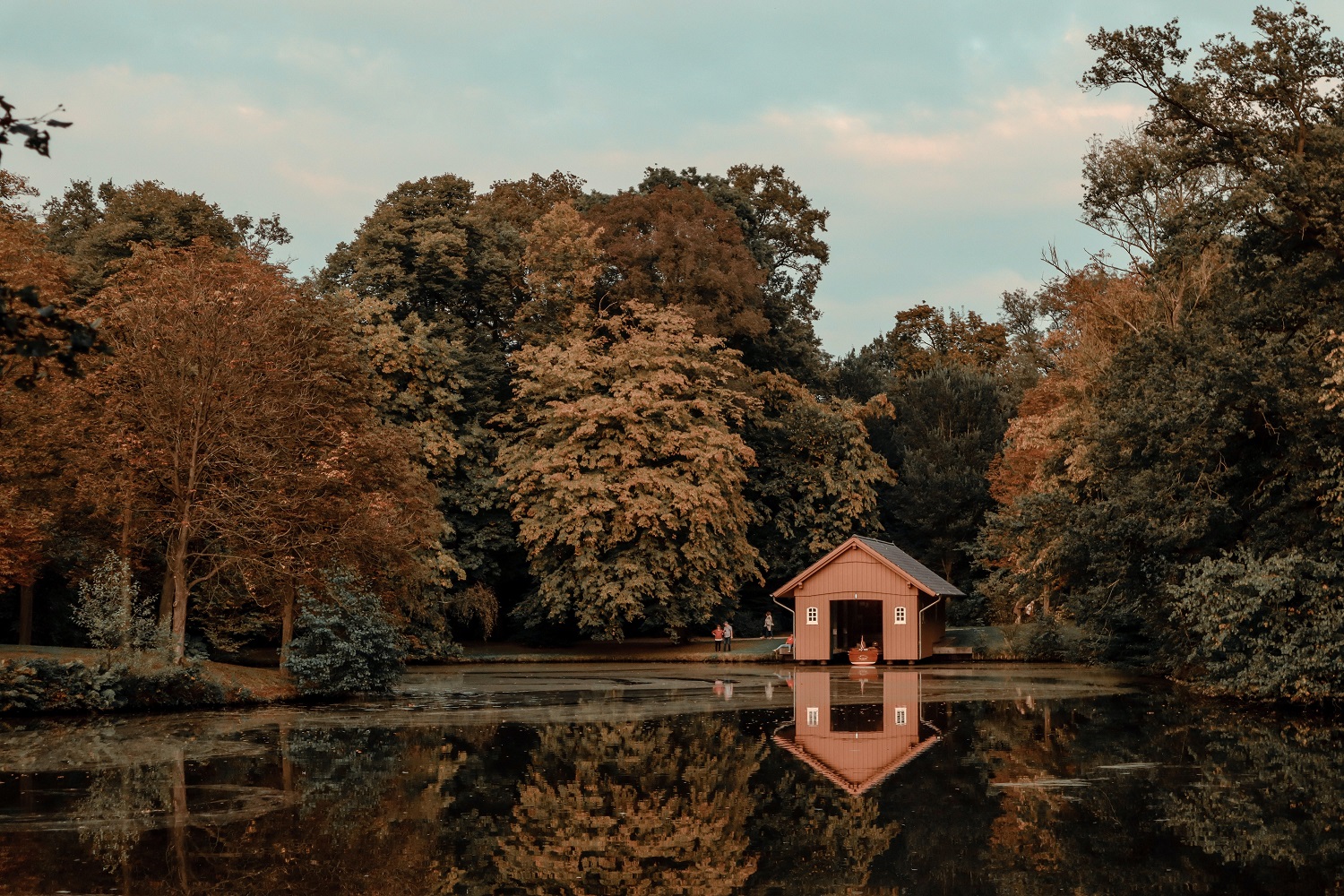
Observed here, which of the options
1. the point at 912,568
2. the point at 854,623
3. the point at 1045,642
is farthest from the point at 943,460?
the point at 1045,642

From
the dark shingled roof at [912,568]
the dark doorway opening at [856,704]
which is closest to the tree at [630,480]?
the dark shingled roof at [912,568]

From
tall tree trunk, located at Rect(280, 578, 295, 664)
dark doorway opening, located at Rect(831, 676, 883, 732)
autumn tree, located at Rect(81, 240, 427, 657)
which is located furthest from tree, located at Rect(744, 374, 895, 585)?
autumn tree, located at Rect(81, 240, 427, 657)

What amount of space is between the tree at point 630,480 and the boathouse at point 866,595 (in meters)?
3.09

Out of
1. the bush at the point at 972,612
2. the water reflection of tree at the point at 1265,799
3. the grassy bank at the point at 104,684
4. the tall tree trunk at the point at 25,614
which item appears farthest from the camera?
the bush at the point at 972,612

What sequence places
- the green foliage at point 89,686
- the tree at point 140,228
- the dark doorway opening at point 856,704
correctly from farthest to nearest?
the tree at point 140,228, the green foliage at point 89,686, the dark doorway opening at point 856,704

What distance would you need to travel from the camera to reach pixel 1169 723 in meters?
23.7

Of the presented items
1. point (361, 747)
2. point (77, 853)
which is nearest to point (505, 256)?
point (361, 747)

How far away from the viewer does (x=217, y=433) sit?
1197 inches

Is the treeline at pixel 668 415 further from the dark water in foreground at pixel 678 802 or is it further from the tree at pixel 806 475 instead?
the dark water in foreground at pixel 678 802

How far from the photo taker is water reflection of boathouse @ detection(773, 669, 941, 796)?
17953mm

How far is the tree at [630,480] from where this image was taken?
44.9m

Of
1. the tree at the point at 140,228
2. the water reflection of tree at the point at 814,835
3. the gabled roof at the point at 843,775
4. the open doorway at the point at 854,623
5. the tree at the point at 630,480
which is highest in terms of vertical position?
the tree at the point at 140,228

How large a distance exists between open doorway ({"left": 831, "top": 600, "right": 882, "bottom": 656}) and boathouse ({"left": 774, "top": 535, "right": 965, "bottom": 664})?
536cm

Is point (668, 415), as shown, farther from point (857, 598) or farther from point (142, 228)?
point (142, 228)
